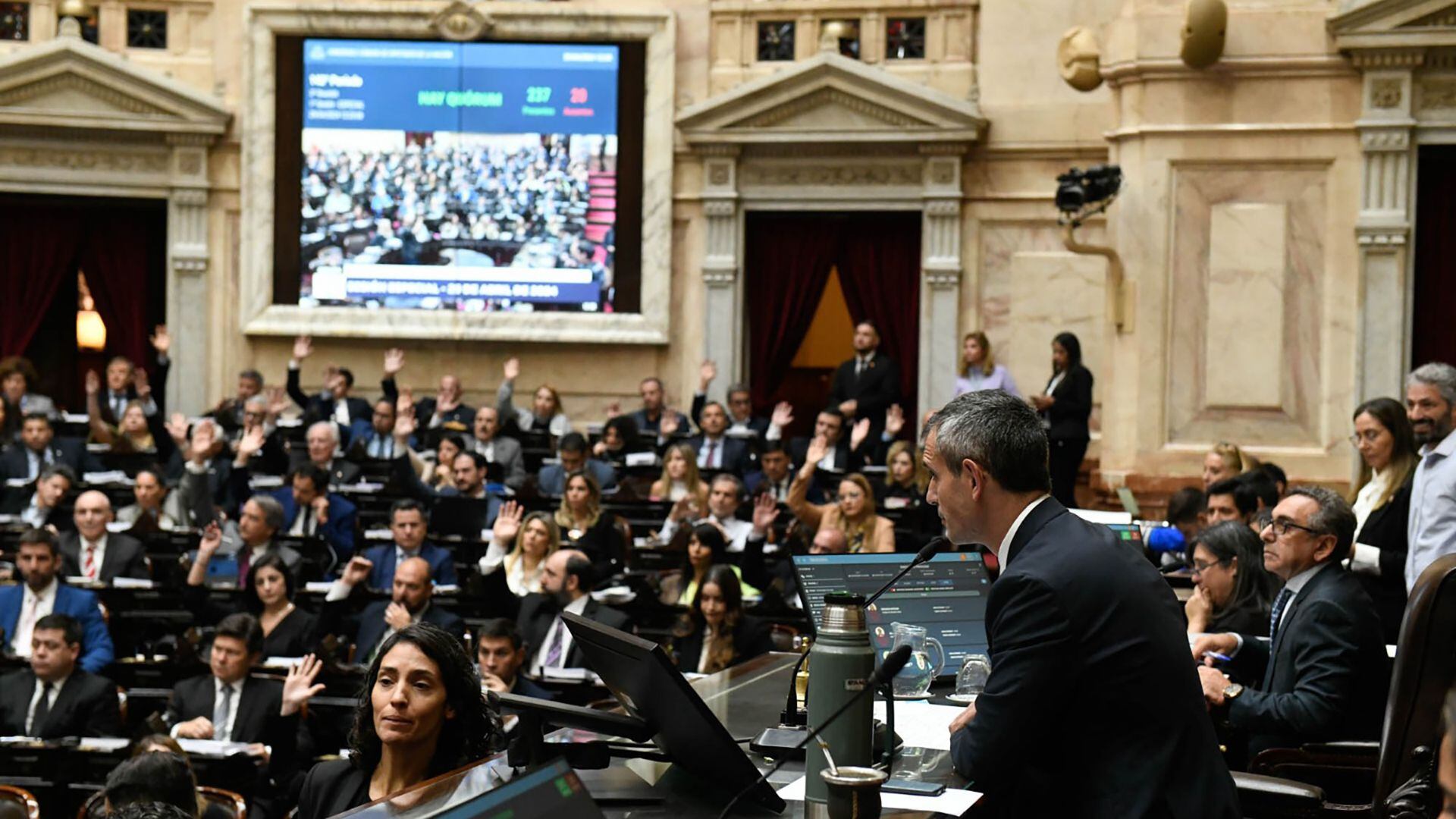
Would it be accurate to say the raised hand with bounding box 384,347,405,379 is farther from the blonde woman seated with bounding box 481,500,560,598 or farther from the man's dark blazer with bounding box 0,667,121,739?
the man's dark blazer with bounding box 0,667,121,739

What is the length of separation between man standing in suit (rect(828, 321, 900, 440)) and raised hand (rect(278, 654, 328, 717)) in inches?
249

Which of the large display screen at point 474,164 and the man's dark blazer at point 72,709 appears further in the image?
the large display screen at point 474,164

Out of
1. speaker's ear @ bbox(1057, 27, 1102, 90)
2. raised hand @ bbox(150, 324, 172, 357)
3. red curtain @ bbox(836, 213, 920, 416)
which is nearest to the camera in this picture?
speaker's ear @ bbox(1057, 27, 1102, 90)

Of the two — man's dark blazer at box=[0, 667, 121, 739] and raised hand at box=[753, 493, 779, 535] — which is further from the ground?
raised hand at box=[753, 493, 779, 535]

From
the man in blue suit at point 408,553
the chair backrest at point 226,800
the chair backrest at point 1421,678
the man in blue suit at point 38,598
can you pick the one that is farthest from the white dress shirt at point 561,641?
the chair backrest at point 1421,678

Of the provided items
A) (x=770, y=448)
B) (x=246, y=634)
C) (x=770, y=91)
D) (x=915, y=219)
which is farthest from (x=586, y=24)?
(x=246, y=634)

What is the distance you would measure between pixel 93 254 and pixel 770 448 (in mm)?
7186

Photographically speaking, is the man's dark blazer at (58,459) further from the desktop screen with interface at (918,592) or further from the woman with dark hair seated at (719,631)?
the desktop screen with interface at (918,592)

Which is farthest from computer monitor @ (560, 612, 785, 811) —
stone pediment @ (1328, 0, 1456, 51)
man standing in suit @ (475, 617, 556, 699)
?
stone pediment @ (1328, 0, 1456, 51)

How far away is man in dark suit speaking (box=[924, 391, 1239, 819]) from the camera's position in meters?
2.62

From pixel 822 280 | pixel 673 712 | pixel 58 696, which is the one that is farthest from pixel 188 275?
pixel 673 712

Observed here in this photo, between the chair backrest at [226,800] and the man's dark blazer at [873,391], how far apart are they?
24.2ft

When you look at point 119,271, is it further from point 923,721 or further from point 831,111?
point 923,721

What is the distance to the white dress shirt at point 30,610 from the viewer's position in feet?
26.4
